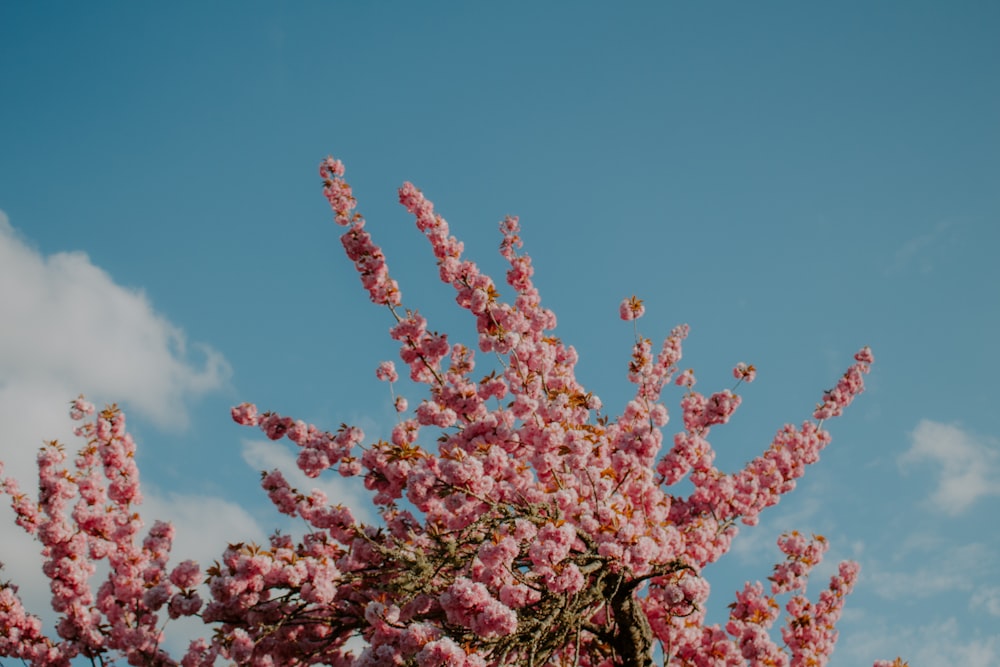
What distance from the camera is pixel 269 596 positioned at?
26.7 ft

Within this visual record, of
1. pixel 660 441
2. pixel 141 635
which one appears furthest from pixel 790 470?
pixel 141 635

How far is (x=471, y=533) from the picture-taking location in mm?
7680

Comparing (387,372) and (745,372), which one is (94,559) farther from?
(745,372)

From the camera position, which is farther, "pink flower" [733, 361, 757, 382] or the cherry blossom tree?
"pink flower" [733, 361, 757, 382]

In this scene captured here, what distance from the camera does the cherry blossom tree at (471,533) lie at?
7168 millimetres

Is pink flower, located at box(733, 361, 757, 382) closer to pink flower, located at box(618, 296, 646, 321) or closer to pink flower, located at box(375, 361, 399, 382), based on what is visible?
pink flower, located at box(618, 296, 646, 321)

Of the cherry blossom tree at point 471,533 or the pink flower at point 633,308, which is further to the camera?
the pink flower at point 633,308

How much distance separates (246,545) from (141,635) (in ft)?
7.28

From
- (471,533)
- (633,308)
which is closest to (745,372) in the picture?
(633,308)

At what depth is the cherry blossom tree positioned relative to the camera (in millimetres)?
7168

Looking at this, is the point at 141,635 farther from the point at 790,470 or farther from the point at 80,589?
the point at 790,470

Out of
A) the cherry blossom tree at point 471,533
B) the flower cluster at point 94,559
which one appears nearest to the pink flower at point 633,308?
the cherry blossom tree at point 471,533

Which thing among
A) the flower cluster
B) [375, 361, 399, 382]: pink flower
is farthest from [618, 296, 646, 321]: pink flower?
the flower cluster

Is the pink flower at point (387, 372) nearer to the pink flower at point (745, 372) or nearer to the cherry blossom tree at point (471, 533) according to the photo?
the cherry blossom tree at point (471, 533)
